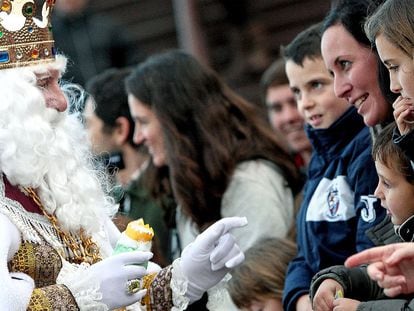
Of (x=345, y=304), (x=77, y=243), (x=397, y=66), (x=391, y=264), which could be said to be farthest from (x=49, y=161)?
(x=391, y=264)

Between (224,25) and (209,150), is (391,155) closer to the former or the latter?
(209,150)

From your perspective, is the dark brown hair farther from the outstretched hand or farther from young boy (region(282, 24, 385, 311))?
the outstretched hand

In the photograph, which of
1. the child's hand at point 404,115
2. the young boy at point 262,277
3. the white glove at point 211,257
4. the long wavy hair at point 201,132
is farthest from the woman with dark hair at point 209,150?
the child's hand at point 404,115

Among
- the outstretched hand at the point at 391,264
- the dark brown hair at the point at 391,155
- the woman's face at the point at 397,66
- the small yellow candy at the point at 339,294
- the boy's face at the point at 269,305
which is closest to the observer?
the outstretched hand at the point at 391,264

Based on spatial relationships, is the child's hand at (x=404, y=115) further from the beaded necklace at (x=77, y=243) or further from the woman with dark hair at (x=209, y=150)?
the woman with dark hair at (x=209, y=150)

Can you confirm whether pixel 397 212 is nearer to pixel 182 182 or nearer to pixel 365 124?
pixel 365 124

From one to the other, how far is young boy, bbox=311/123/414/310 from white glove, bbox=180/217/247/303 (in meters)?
0.35

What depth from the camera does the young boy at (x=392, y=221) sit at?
3.22 m

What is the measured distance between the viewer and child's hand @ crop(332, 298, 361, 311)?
3.30 meters

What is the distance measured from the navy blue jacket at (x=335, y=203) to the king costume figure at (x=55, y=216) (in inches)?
12.6

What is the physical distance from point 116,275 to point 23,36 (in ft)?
2.91

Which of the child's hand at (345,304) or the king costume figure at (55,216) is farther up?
the king costume figure at (55,216)

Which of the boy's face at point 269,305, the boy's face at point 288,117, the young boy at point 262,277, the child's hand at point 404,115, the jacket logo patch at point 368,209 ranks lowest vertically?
the boy's face at point 269,305

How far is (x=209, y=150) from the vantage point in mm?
4949
